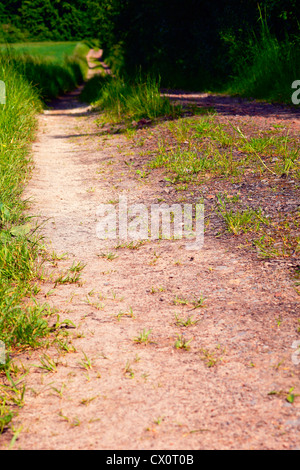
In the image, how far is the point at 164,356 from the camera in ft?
7.25

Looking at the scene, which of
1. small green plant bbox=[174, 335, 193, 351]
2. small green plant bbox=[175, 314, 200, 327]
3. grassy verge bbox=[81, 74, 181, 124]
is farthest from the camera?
grassy verge bbox=[81, 74, 181, 124]

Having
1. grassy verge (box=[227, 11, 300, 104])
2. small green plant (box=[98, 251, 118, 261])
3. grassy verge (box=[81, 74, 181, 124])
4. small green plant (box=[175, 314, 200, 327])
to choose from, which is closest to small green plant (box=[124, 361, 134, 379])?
small green plant (box=[175, 314, 200, 327])

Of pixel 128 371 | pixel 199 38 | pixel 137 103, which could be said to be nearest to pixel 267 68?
pixel 137 103

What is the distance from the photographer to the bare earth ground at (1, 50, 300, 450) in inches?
68.8

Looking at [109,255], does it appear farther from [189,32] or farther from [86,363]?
[189,32]

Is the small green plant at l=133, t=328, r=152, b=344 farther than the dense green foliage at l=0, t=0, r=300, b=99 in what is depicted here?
No

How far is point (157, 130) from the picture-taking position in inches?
249

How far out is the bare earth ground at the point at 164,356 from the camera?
175 centimetres

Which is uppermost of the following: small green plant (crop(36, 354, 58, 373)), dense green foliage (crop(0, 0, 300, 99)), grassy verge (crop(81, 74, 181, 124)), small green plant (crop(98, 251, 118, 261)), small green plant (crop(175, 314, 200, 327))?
dense green foliage (crop(0, 0, 300, 99))

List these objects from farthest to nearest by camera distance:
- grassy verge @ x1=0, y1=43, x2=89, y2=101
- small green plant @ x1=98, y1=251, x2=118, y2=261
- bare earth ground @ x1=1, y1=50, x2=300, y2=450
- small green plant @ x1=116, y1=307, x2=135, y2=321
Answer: grassy verge @ x1=0, y1=43, x2=89, y2=101
small green plant @ x1=98, y1=251, x2=118, y2=261
small green plant @ x1=116, y1=307, x2=135, y2=321
bare earth ground @ x1=1, y1=50, x2=300, y2=450

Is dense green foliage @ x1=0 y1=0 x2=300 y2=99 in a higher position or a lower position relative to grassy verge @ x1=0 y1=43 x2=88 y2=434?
higher

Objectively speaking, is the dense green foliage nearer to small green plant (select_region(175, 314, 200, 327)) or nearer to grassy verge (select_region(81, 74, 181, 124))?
grassy verge (select_region(81, 74, 181, 124))
